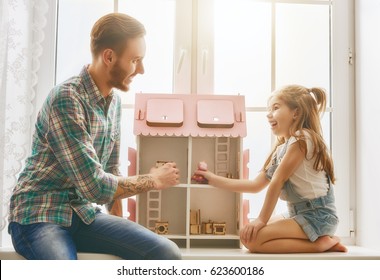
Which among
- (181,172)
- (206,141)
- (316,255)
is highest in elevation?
(206,141)

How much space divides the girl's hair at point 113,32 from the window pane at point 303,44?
2.29 feet

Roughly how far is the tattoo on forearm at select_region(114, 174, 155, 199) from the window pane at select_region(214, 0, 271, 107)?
0.58 meters

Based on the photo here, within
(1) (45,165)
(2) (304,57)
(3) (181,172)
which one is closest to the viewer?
(1) (45,165)

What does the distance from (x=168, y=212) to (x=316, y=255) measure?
0.57m

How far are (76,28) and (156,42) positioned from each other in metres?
0.32

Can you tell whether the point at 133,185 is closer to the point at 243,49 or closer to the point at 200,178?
the point at 200,178

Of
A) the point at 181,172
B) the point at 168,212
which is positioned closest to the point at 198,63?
the point at 181,172

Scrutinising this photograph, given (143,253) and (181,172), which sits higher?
(181,172)

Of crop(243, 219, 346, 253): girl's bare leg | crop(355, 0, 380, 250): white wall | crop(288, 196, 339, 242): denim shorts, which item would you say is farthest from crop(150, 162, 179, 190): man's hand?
crop(355, 0, 380, 250): white wall

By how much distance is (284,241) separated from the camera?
62.1 inches

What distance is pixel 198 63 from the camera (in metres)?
1.87

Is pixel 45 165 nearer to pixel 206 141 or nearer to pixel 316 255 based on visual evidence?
pixel 206 141

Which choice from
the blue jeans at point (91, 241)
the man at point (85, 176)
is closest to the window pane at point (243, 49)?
the man at point (85, 176)

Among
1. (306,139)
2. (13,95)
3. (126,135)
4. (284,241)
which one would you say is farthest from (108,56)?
(284,241)
